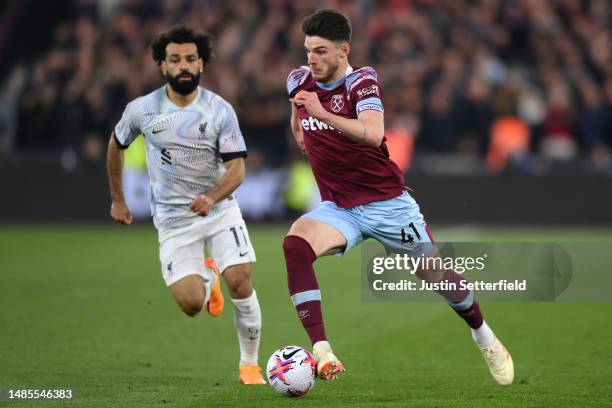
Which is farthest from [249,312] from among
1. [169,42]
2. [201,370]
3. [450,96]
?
[450,96]

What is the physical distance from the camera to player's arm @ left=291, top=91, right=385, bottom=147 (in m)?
6.85

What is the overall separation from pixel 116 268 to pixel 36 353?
19.8ft

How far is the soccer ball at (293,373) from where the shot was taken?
680cm

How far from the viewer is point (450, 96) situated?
1928cm

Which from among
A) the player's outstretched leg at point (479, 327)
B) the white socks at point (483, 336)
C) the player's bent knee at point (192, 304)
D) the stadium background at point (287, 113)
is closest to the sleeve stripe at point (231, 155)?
the player's bent knee at point (192, 304)

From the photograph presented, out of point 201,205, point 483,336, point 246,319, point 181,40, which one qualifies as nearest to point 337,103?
point 201,205

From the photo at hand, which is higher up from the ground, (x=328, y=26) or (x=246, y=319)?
(x=328, y=26)

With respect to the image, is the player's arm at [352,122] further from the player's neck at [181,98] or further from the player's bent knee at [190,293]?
the player's bent knee at [190,293]

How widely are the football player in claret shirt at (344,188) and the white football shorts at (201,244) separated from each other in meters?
0.62

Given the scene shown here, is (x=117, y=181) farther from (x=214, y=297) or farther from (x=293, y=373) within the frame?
(x=293, y=373)

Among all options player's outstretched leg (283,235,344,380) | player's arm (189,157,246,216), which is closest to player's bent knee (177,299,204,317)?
player's arm (189,157,246,216)

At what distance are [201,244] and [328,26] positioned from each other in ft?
5.77

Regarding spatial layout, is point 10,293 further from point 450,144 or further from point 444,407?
point 450,144

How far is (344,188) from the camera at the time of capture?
24.6ft
